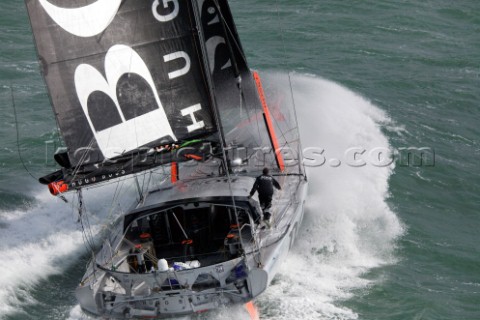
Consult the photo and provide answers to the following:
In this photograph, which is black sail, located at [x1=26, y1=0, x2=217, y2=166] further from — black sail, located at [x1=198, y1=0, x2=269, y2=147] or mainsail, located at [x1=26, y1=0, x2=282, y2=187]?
black sail, located at [x1=198, y1=0, x2=269, y2=147]

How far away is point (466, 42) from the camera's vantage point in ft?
80.5

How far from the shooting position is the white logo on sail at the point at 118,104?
11.6 meters

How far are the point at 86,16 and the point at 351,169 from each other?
719 centimetres

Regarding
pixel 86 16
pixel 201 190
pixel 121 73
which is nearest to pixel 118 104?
pixel 121 73

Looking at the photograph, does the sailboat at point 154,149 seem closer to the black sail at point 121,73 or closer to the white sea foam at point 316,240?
the black sail at point 121,73

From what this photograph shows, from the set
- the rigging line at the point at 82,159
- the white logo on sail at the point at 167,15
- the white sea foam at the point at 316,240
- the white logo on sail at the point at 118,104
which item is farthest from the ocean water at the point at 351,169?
the white logo on sail at the point at 167,15

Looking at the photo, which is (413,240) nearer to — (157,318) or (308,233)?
(308,233)

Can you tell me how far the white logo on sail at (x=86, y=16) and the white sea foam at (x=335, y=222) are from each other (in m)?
4.69

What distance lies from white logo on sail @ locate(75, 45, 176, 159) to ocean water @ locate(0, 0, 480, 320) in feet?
8.44

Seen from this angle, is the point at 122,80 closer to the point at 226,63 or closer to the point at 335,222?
the point at 226,63

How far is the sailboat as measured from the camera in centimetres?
1078

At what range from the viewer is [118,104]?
11828 mm

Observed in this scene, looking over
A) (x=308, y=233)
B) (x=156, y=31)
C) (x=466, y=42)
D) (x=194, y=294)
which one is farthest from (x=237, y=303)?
(x=466, y=42)

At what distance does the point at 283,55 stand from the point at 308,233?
10.7 meters
